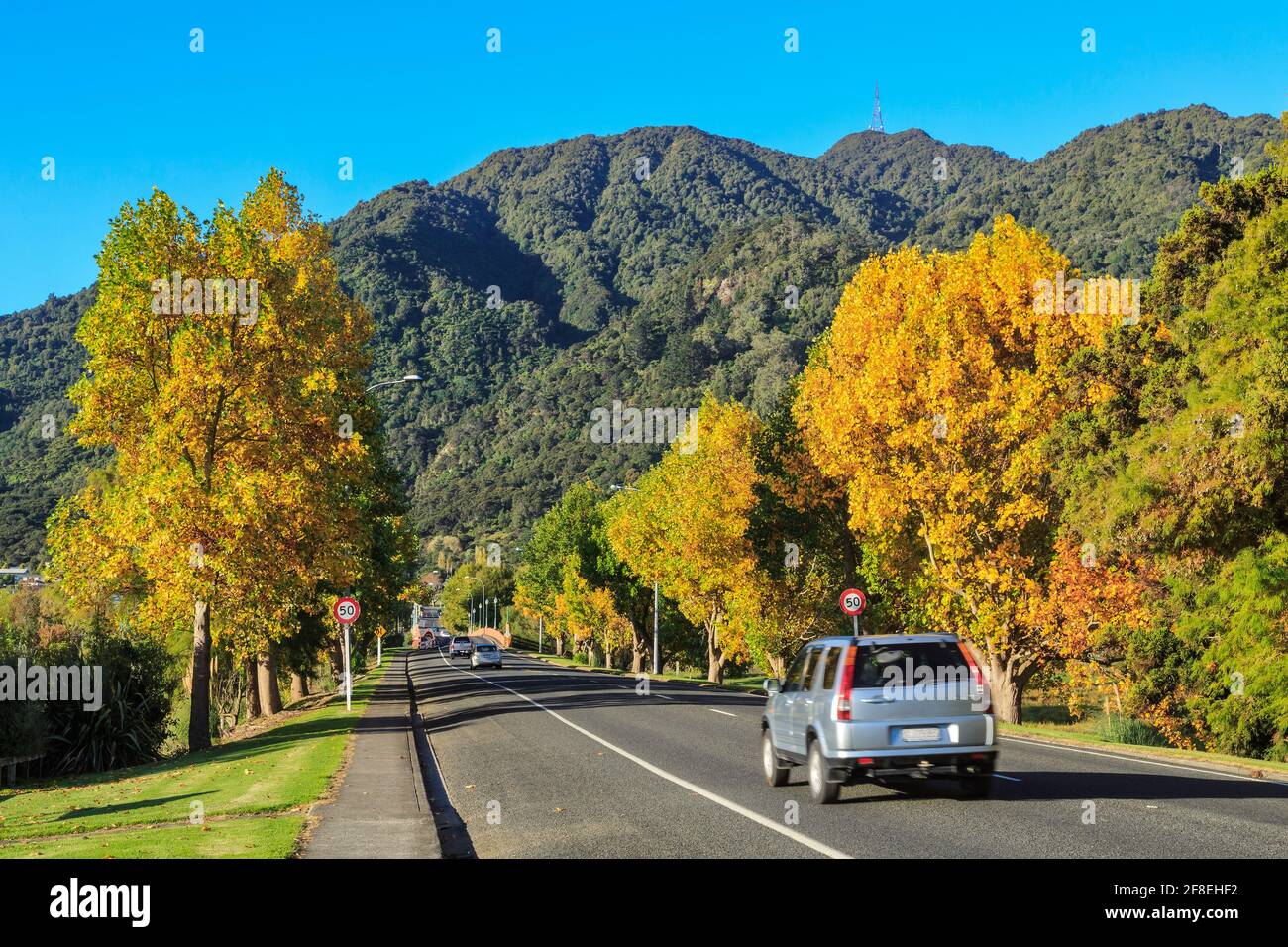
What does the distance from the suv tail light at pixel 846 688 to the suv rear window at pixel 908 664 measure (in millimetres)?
54

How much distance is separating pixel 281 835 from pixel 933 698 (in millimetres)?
6710

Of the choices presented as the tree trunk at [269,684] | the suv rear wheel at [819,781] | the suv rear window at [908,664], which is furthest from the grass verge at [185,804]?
the tree trunk at [269,684]

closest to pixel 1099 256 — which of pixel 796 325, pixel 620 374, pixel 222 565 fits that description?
pixel 796 325

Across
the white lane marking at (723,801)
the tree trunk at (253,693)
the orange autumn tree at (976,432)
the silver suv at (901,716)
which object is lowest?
the tree trunk at (253,693)

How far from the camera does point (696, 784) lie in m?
14.5

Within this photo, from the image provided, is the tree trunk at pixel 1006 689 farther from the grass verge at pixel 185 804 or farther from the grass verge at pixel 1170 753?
the grass verge at pixel 185 804

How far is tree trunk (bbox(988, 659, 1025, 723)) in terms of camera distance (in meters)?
28.9

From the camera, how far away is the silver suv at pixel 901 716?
12039mm

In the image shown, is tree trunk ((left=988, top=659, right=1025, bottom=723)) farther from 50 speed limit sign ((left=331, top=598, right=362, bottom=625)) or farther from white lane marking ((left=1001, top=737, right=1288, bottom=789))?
50 speed limit sign ((left=331, top=598, right=362, bottom=625))

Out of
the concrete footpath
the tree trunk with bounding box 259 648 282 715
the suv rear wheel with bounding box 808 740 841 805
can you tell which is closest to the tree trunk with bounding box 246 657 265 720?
the tree trunk with bounding box 259 648 282 715

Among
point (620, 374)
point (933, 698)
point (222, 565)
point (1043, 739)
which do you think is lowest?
point (1043, 739)

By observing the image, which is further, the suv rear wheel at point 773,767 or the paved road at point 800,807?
the suv rear wheel at point 773,767

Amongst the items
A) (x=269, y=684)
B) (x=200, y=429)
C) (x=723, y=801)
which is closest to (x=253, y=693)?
(x=269, y=684)
